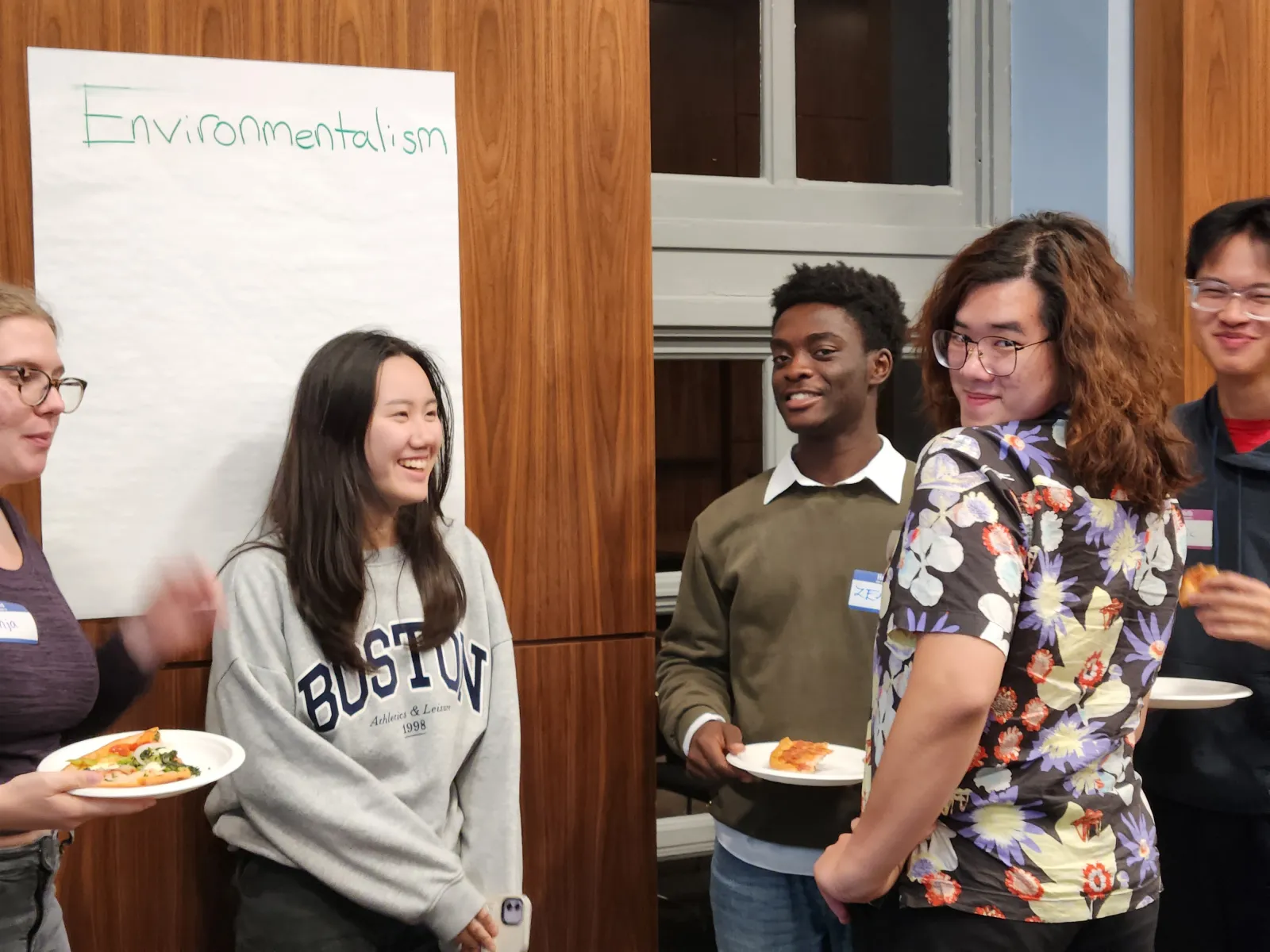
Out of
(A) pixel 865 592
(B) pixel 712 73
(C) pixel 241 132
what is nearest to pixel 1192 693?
(A) pixel 865 592

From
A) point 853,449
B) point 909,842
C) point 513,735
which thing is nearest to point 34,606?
point 513,735

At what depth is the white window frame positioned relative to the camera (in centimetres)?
289

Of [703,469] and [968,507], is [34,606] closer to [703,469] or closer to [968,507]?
[968,507]

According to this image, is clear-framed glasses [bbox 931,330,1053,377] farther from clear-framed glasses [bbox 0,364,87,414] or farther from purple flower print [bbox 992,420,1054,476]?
clear-framed glasses [bbox 0,364,87,414]

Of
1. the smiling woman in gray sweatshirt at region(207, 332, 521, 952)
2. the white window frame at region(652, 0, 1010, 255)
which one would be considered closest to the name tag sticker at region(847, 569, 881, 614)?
the smiling woman in gray sweatshirt at region(207, 332, 521, 952)

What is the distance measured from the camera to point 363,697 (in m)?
1.74

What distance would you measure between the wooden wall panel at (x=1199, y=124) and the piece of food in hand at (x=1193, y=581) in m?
1.11

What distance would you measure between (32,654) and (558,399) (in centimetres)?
93

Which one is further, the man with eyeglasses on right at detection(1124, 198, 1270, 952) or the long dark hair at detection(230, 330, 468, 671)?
the man with eyeglasses on right at detection(1124, 198, 1270, 952)

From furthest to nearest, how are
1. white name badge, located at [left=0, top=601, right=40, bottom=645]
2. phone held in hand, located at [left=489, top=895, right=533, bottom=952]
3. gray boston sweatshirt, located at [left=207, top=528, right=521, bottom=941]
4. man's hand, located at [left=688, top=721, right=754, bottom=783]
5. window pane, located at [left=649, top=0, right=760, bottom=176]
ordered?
window pane, located at [left=649, top=0, right=760, bottom=176], man's hand, located at [left=688, top=721, right=754, bottom=783], phone held in hand, located at [left=489, top=895, right=533, bottom=952], gray boston sweatshirt, located at [left=207, top=528, right=521, bottom=941], white name badge, located at [left=0, top=601, right=40, bottom=645]

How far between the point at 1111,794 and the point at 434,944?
102 cm

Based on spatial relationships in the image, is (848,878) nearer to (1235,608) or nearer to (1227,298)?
(1235,608)

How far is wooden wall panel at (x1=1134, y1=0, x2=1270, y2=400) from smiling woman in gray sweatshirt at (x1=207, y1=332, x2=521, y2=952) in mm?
1888

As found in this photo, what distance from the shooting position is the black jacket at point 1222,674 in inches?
74.0
